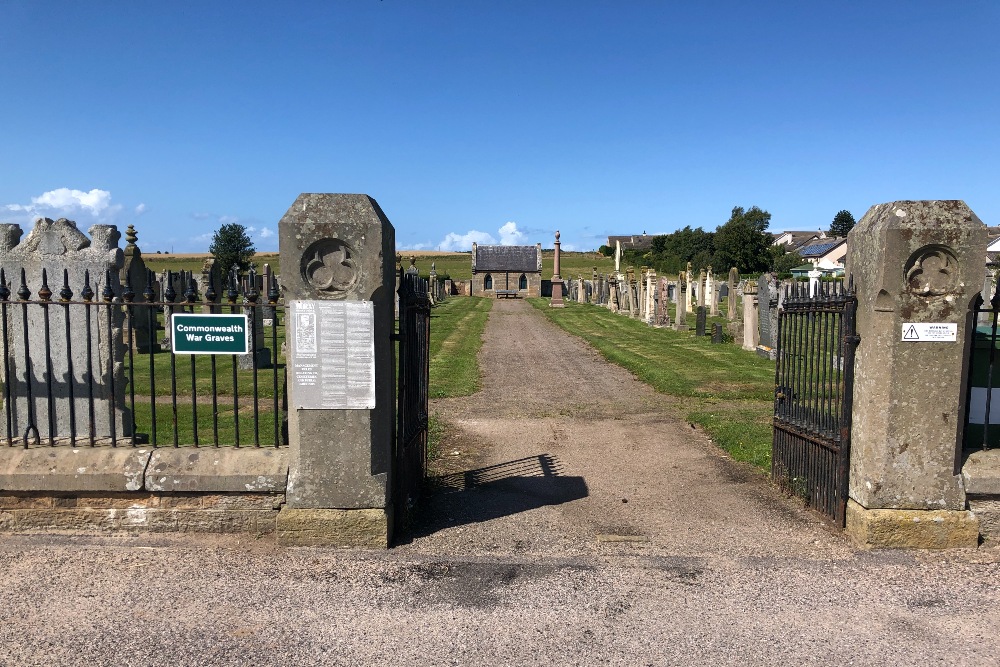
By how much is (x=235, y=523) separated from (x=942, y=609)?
4.85 metres

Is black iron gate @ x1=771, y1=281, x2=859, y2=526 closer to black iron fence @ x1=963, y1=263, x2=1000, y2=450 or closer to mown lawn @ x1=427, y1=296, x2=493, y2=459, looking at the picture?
black iron fence @ x1=963, y1=263, x2=1000, y2=450

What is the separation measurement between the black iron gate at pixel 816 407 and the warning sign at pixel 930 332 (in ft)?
1.32

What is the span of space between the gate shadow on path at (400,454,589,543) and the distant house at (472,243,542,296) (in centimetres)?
5860

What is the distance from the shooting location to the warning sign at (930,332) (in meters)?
4.77

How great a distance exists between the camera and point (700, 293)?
32.8 metres

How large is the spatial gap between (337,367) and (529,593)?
2.05 metres

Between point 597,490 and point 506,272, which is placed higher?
point 506,272

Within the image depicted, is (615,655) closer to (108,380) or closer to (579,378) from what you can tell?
(108,380)

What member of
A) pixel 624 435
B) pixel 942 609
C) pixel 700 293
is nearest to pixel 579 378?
pixel 624 435

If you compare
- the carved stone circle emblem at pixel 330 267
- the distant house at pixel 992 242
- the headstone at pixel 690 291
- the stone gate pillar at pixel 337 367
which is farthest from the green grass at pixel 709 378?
the headstone at pixel 690 291

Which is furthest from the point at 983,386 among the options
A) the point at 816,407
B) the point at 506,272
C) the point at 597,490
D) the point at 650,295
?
the point at 506,272

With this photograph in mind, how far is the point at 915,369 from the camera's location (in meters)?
4.82

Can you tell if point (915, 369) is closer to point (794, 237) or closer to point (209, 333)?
point (209, 333)

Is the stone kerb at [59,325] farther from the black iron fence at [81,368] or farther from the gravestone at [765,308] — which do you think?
the gravestone at [765,308]
